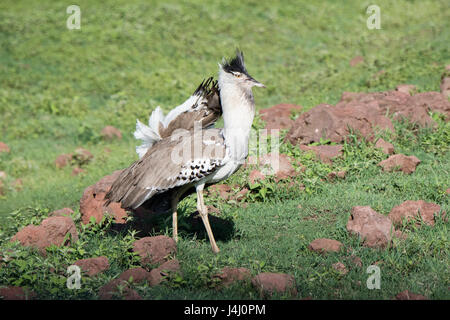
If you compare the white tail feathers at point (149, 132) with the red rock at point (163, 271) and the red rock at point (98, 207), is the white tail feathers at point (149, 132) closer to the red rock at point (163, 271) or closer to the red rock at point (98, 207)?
the red rock at point (98, 207)

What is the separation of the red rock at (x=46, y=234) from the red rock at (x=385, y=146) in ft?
11.2

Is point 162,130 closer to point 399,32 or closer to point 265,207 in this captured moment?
point 265,207

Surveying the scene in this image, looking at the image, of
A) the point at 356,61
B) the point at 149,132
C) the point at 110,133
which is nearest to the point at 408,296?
the point at 149,132

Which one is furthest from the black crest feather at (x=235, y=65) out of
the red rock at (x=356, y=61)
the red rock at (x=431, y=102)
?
the red rock at (x=356, y=61)

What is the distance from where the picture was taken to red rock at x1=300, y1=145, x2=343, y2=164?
21.6 feet

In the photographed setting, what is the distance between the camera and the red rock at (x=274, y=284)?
13.5 feet

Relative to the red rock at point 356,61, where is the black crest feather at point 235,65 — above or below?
above

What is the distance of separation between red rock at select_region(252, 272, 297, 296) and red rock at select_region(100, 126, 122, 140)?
5.46 meters

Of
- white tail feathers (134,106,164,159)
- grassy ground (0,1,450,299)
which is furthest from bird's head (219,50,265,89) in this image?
grassy ground (0,1,450,299)

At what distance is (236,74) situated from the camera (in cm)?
491

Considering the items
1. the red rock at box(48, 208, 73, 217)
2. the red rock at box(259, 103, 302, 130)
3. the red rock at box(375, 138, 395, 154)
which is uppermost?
the red rock at box(259, 103, 302, 130)

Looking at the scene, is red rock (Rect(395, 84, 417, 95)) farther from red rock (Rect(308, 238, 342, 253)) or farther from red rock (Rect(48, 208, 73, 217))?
red rock (Rect(48, 208, 73, 217))

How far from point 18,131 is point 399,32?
8107mm
